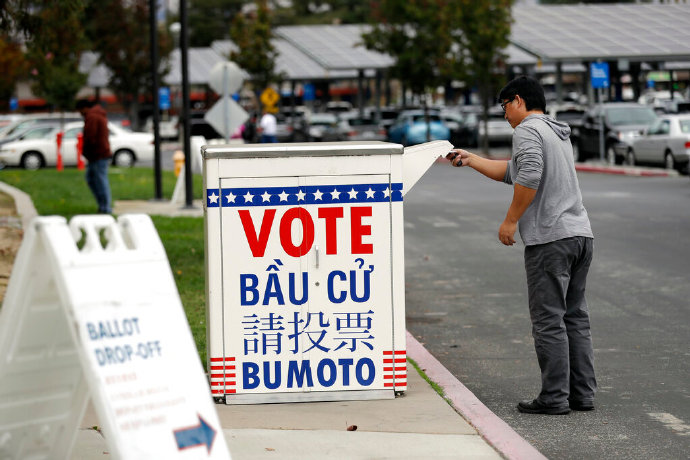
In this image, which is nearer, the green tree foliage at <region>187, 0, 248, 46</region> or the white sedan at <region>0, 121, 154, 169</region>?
the white sedan at <region>0, 121, 154, 169</region>

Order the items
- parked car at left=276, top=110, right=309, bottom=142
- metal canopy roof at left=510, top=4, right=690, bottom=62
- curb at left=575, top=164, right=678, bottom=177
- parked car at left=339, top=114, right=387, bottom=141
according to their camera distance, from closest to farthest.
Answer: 1. curb at left=575, top=164, right=678, bottom=177
2. metal canopy roof at left=510, top=4, right=690, bottom=62
3. parked car at left=339, top=114, right=387, bottom=141
4. parked car at left=276, top=110, right=309, bottom=142

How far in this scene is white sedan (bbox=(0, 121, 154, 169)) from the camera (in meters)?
36.9

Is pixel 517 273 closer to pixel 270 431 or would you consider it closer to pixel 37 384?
pixel 270 431

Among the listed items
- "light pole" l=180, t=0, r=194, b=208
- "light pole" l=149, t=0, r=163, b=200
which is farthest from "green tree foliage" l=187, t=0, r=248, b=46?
"light pole" l=180, t=0, r=194, b=208

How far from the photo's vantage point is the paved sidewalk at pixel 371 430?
5.69 m

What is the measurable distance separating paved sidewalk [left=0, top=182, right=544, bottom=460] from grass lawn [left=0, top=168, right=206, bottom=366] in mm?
1560

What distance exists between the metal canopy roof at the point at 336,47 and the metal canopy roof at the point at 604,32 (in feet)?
26.2

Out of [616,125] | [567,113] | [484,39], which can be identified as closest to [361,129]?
[484,39]

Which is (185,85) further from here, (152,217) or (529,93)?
(529,93)

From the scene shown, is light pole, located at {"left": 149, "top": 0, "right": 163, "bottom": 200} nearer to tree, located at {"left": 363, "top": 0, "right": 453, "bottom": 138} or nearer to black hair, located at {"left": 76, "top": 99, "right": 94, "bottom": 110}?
black hair, located at {"left": 76, "top": 99, "right": 94, "bottom": 110}

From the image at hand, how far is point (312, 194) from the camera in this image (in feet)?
21.8

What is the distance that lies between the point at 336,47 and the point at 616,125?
28051 mm

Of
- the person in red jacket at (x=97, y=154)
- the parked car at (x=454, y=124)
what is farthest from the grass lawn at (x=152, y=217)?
the parked car at (x=454, y=124)

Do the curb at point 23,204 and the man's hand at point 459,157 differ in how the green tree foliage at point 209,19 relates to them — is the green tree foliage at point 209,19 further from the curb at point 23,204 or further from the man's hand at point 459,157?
the man's hand at point 459,157
